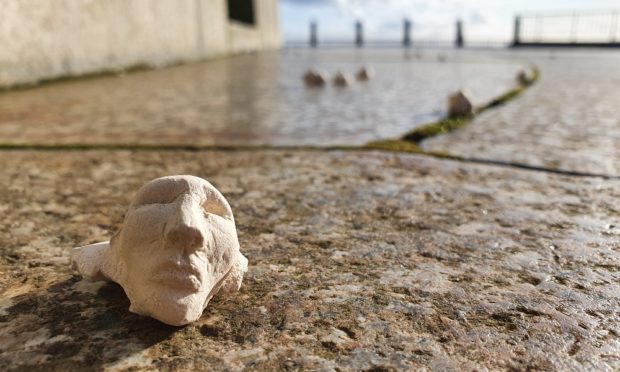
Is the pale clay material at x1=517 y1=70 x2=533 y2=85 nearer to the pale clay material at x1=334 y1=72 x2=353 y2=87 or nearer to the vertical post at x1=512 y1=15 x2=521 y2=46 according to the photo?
the pale clay material at x1=334 y1=72 x2=353 y2=87

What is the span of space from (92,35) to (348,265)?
5.78 meters

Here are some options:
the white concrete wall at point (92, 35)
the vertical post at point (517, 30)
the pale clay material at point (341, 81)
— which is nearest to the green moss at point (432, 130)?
the pale clay material at point (341, 81)

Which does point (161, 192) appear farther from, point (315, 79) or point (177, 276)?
point (315, 79)

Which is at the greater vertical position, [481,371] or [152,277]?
[152,277]

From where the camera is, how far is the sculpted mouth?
35.4 inches

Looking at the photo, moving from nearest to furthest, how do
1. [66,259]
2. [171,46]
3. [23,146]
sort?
[66,259] < [23,146] < [171,46]

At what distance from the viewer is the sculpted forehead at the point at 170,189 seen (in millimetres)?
976

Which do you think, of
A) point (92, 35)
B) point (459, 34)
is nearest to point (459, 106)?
point (92, 35)

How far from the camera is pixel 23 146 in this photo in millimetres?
2307

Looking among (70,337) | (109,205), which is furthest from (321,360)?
(109,205)

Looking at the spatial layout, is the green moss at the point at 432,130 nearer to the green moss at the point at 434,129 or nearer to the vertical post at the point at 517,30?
the green moss at the point at 434,129

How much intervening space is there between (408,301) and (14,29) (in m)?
4.89

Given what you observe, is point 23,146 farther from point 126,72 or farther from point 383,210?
point 126,72

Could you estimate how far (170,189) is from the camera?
3.22 ft
